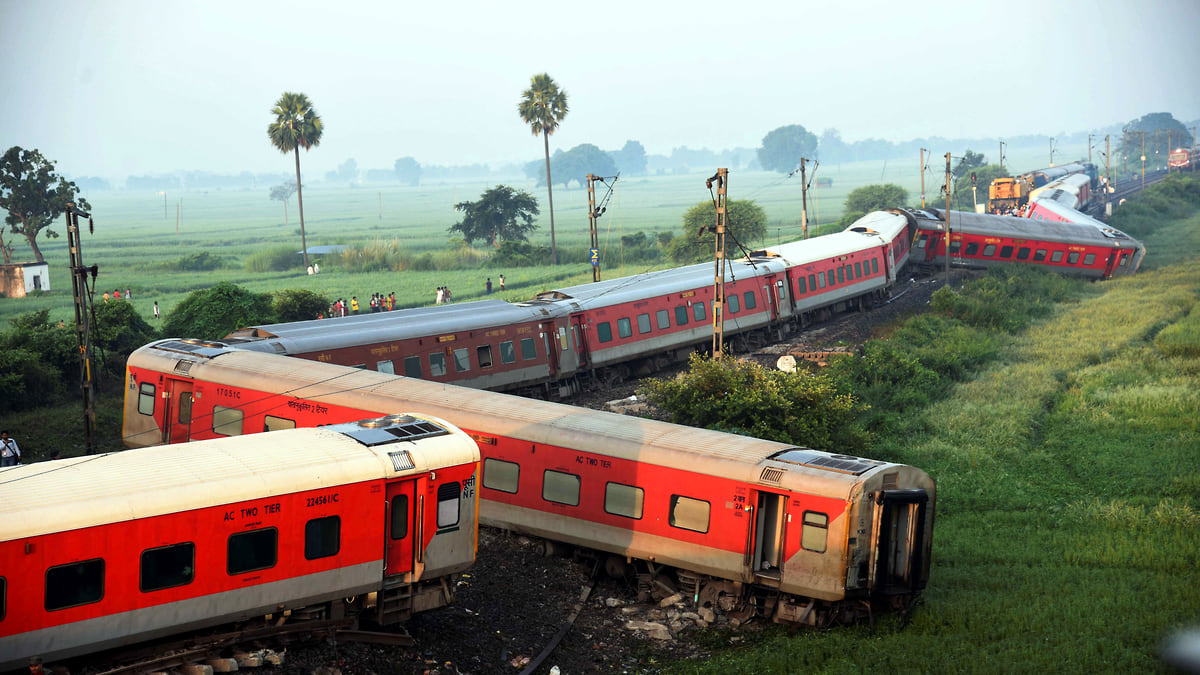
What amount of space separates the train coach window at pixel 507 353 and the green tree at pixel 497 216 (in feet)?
246

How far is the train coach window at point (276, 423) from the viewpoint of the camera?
22250 mm

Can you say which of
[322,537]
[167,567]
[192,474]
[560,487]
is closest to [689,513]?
[560,487]

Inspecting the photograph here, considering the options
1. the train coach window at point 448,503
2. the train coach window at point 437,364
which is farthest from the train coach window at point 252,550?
the train coach window at point 437,364

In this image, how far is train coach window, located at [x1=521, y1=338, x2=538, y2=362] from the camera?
3111 cm

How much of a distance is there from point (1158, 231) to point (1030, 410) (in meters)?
71.2

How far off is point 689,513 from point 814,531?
2.21m

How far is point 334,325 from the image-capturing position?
2862 cm

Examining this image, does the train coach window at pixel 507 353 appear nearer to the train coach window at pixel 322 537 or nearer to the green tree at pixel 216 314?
the green tree at pixel 216 314

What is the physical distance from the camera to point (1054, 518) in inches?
867

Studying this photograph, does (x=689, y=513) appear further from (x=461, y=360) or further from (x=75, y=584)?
(x=461, y=360)

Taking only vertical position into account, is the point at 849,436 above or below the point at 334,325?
below

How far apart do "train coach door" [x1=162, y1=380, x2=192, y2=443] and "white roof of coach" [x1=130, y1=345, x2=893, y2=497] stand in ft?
1.65

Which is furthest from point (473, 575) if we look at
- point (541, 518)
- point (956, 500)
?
point (956, 500)

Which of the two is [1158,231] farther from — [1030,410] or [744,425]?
[744,425]
